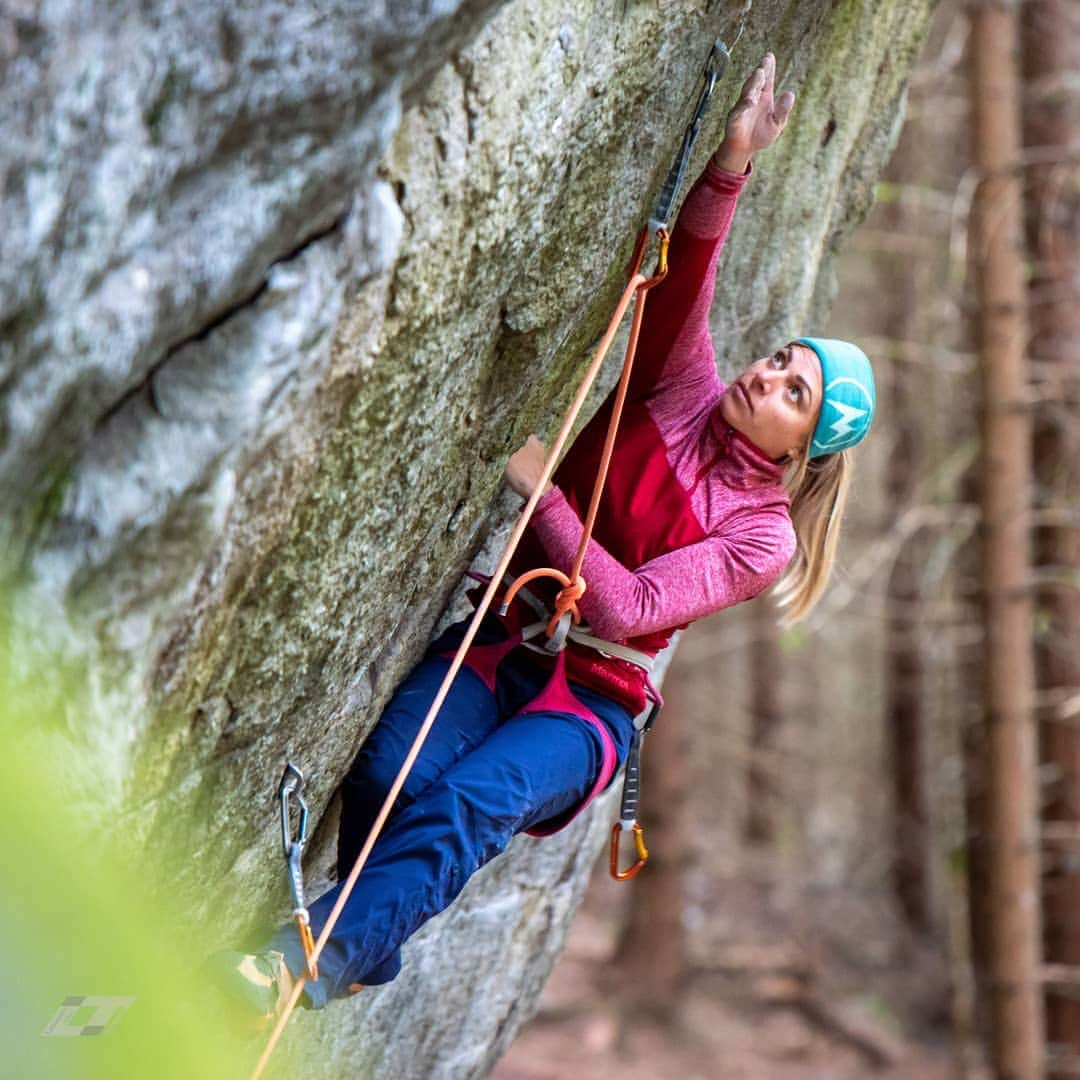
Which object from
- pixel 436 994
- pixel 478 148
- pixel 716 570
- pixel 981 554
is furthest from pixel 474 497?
pixel 981 554

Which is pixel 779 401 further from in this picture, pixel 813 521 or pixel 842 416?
pixel 813 521

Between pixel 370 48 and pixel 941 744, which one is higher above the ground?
pixel 370 48

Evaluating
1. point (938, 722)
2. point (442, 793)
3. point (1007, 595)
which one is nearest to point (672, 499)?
point (442, 793)

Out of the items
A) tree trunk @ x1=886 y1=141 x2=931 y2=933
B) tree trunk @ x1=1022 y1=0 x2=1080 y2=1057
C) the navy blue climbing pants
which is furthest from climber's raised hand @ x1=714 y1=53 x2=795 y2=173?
tree trunk @ x1=886 y1=141 x2=931 y2=933

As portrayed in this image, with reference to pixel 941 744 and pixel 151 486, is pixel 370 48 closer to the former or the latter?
pixel 151 486

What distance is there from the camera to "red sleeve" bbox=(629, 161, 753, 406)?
2961mm

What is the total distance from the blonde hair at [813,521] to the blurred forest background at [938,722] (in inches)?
133

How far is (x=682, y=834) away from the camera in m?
8.34

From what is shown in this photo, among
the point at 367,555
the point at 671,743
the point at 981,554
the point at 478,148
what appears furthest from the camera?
the point at 671,743

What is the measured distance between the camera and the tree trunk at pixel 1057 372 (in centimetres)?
709

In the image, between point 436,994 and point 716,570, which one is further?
point 436,994

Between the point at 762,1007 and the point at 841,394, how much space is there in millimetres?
7520

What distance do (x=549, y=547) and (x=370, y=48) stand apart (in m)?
1.23

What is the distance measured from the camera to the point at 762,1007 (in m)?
9.27
